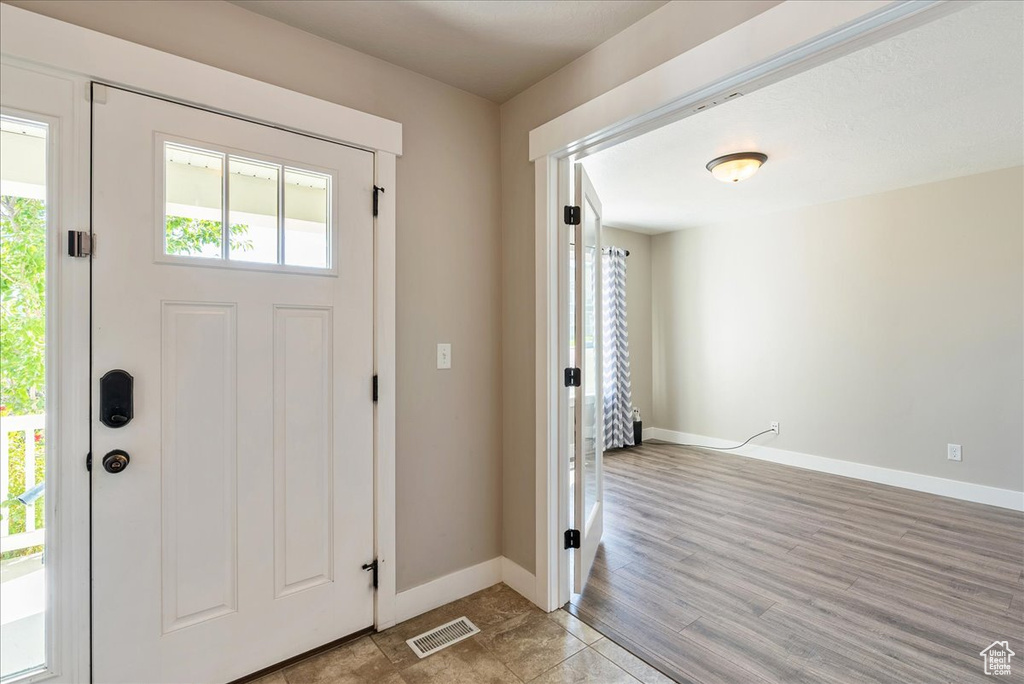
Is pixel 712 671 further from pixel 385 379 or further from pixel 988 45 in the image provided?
pixel 988 45

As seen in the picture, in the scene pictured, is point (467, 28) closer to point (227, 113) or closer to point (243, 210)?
point (227, 113)

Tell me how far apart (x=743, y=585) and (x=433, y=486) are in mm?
1711

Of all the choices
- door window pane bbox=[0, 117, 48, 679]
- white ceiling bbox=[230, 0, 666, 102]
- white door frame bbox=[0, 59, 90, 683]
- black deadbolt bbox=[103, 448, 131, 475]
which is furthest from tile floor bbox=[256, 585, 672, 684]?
white ceiling bbox=[230, 0, 666, 102]

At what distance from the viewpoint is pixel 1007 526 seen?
3217 mm

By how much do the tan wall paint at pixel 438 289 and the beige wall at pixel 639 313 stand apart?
3577mm

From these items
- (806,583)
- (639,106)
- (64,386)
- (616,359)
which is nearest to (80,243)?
(64,386)

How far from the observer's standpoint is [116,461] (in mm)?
1486

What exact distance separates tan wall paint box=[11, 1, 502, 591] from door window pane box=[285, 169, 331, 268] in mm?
335

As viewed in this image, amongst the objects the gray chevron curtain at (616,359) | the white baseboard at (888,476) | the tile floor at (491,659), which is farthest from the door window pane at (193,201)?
the white baseboard at (888,476)

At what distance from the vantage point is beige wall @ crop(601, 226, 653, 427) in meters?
5.75

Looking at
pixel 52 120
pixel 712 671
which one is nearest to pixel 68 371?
pixel 52 120

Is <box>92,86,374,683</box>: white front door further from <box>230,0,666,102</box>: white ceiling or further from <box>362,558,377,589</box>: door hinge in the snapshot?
<box>230,0,666,102</box>: white ceiling

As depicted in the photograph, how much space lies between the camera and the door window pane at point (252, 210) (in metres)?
1.70

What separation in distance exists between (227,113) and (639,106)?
1518mm
